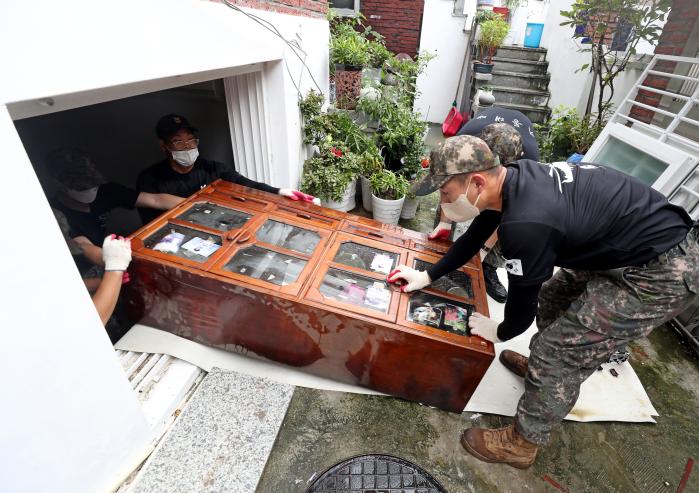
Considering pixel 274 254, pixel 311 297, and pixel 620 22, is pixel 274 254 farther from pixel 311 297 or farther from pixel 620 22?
pixel 620 22

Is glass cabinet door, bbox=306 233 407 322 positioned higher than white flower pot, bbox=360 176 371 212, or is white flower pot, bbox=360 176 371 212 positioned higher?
glass cabinet door, bbox=306 233 407 322

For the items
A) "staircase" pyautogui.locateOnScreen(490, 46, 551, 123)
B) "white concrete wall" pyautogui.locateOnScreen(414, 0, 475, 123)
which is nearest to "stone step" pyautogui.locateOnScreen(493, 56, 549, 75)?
"staircase" pyautogui.locateOnScreen(490, 46, 551, 123)

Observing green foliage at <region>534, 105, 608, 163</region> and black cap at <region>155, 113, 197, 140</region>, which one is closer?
black cap at <region>155, 113, 197, 140</region>

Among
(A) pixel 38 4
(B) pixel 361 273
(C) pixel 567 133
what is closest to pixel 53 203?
(A) pixel 38 4

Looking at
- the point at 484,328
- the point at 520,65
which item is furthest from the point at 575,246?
the point at 520,65

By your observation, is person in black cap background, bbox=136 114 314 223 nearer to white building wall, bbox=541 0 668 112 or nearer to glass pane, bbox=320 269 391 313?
glass pane, bbox=320 269 391 313

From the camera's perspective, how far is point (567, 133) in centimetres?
426

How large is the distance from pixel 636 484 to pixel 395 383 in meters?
1.42

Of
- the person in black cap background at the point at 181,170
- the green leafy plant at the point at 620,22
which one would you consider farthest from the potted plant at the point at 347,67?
the green leafy plant at the point at 620,22

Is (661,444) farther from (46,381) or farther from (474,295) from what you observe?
(46,381)

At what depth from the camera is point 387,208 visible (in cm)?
359

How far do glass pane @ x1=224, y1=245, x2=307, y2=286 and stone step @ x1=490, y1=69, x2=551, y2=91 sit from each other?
661 centimetres

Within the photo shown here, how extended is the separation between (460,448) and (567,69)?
6608 millimetres

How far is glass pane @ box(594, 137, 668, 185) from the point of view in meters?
2.92
